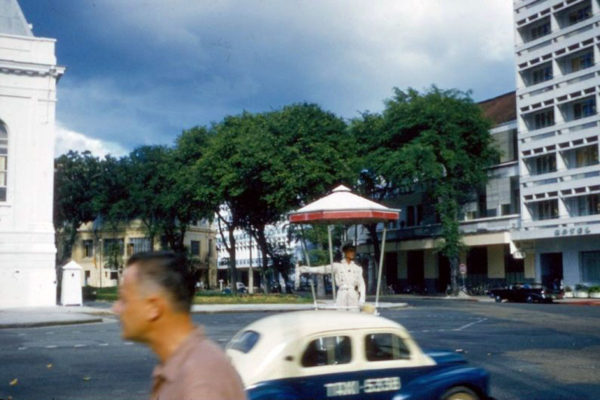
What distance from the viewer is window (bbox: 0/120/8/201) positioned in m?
37.9

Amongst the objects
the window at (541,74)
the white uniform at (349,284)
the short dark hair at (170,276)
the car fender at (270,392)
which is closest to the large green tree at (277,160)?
the window at (541,74)

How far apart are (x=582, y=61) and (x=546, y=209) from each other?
32.3 feet

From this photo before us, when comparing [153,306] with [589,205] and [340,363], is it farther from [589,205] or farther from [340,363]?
[589,205]

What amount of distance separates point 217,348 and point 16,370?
11.5 m

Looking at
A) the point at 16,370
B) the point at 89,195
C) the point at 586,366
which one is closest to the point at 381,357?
the point at 586,366

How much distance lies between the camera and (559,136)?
48.7m

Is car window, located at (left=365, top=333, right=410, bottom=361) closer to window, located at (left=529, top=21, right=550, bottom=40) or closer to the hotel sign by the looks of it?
the hotel sign

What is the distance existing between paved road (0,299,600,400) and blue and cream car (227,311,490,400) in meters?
2.90

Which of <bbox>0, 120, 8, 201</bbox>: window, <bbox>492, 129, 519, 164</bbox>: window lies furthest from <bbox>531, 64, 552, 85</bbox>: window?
<bbox>0, 120, 8, 201</bbox>: window

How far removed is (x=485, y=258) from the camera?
5578cm

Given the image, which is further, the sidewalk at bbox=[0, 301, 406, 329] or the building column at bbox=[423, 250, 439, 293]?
the building column at bbox=[423, 250, 439, 293]

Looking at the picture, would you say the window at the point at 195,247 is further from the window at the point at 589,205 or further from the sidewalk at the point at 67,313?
the sidewalk at the point at 67,313

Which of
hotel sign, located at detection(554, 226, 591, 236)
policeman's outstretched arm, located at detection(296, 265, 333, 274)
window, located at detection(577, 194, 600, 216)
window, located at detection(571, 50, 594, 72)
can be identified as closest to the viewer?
policeman's outstretched arm, located at detection(296, 265, 333, 274)

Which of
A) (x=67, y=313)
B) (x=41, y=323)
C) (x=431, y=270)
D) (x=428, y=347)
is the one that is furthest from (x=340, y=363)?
(x=431, y=270)
